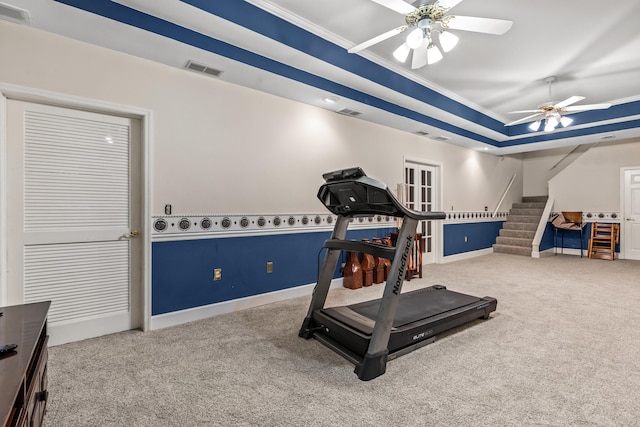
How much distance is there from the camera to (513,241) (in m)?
7.65

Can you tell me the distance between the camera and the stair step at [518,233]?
24.8 feet

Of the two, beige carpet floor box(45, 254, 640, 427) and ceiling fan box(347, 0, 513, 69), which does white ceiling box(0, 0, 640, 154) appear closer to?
ceiling fan box(347, 0, 513, 69)

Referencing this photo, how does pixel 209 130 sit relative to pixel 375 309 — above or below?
above

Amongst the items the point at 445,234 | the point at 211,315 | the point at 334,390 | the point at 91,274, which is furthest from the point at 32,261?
the point at 445,234

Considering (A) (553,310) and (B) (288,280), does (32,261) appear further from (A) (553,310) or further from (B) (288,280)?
(A) (553,310)

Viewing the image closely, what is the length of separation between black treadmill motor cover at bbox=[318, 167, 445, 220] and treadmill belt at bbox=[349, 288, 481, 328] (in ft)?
2.95

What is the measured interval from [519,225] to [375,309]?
22.2ft

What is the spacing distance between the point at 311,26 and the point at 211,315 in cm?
309

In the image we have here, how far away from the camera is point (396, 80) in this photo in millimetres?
4098

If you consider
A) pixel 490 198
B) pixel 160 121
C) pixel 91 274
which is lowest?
pixel 91 274

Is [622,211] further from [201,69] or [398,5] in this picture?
[201,69]

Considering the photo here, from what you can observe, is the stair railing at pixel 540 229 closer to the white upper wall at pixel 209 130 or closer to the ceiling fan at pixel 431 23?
the white upper wall at pixel 209 130

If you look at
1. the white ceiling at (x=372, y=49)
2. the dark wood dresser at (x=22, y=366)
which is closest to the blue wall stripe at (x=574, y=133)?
the white ceiling at (x=372, y=49)

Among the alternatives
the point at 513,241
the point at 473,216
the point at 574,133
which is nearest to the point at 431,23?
the point at 574,133
